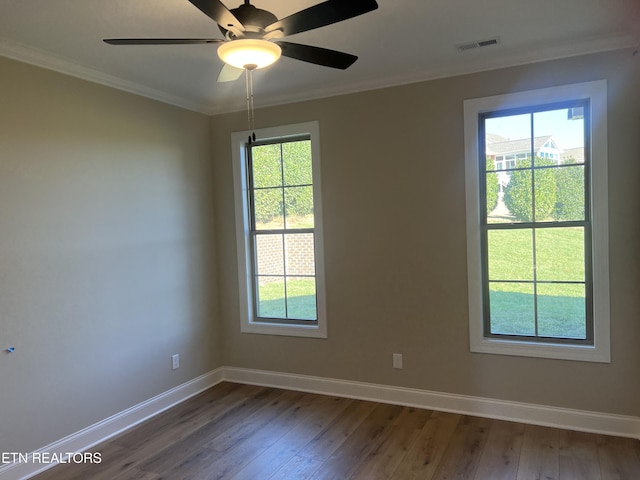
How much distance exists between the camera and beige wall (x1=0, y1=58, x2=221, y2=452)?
2.67 meters

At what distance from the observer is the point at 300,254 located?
4000 millimetres

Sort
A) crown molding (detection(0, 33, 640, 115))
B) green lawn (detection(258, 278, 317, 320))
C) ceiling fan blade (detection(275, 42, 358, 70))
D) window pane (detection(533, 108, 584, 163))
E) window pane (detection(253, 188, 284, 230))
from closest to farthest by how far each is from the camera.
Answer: ceiling fan blade (detection(275, 42, 358, 70)) < crown molding (detection(0, 33, 640, 115)) < window pane (detection(533, 108, 584, 163)) < green lawn (detection(258, 278, 317, 320)) < window pane (detection(253, 188, 284, 230))

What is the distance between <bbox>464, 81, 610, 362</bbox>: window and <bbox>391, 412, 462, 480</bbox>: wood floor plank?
1.91 feet

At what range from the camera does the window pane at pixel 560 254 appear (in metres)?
3.07

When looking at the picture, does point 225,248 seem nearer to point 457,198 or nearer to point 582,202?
point 457,198

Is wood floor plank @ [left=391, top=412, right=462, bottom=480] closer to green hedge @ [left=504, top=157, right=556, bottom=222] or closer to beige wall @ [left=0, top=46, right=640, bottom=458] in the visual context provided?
beige wall @ [left=0, top=46, right=640, bottom=458]

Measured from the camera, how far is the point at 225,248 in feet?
14.0

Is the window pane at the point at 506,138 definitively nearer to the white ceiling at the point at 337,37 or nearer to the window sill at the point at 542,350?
the white ceiling at the point at 337,37

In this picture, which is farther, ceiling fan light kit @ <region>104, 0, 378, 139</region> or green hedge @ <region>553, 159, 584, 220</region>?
green hedge @ <region>553, 159, 584, 220</region>

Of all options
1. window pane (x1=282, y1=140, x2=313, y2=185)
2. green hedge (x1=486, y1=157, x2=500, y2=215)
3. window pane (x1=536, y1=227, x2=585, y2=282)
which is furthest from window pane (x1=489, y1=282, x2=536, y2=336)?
window pane (x1=282, y1=140, x2=313, y2=185)

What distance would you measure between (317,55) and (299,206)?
2.02 m

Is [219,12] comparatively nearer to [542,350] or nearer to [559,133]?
[559,133]

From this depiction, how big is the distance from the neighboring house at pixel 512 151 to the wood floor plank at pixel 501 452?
168cm

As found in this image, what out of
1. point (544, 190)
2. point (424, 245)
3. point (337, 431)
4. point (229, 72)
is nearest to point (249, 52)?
point (229, 72)
